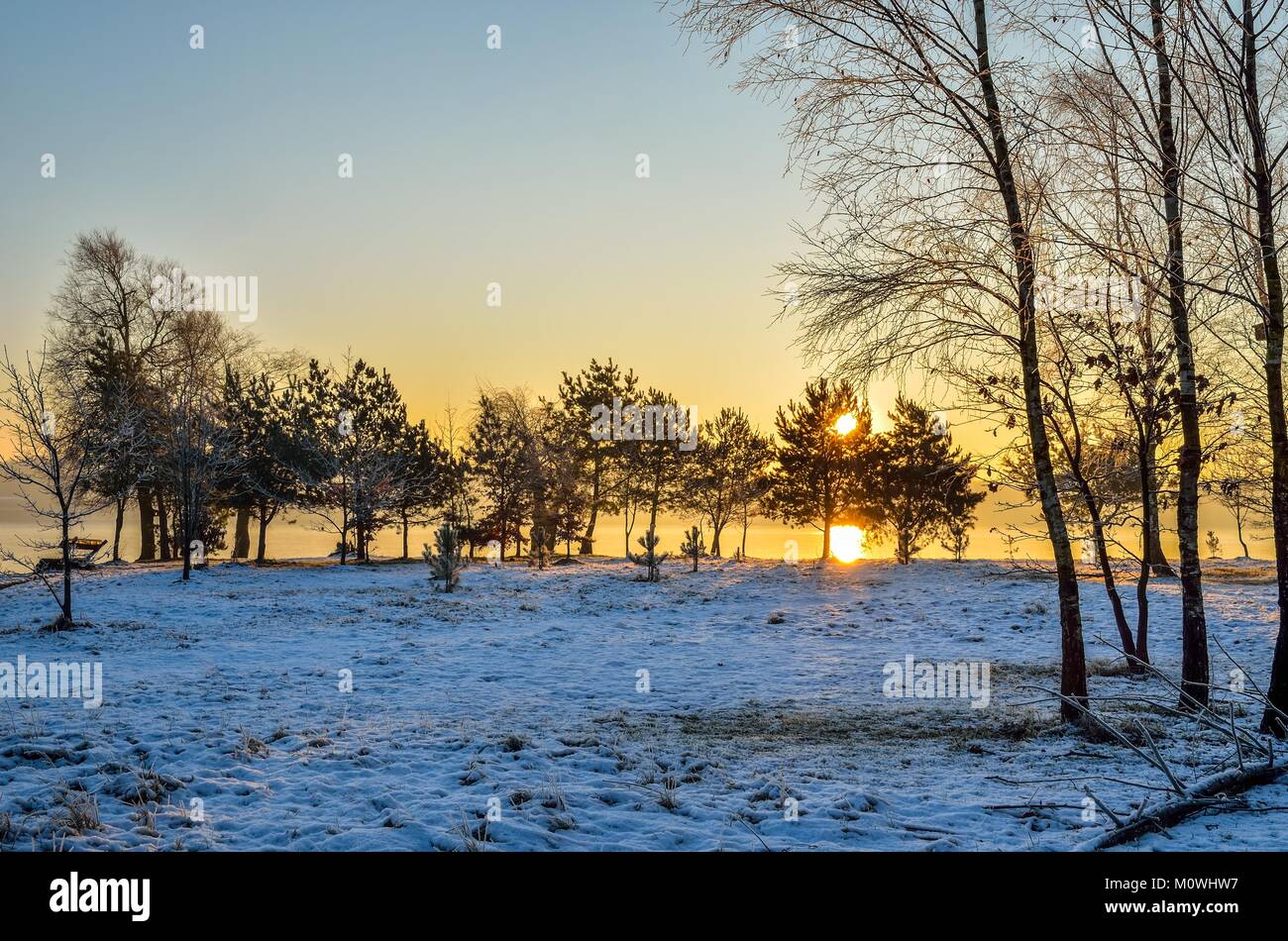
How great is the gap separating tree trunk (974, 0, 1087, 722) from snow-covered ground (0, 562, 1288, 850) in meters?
0.86

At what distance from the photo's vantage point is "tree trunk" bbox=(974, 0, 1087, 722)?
786cm

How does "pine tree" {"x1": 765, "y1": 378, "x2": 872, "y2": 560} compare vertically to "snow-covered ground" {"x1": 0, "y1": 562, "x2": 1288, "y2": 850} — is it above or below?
above

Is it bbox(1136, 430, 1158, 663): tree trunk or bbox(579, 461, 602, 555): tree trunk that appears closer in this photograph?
bbox(1136, 430, 1158, 663): tree trunk

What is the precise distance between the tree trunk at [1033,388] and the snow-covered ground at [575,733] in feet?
2.84

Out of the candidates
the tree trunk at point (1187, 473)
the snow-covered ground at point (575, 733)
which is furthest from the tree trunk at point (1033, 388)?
the tree trunk at point (1187, 473)

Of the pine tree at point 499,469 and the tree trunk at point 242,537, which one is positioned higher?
the pine tree at point 499,469

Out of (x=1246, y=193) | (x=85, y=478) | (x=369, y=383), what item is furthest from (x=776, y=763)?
(x=369, y=383)

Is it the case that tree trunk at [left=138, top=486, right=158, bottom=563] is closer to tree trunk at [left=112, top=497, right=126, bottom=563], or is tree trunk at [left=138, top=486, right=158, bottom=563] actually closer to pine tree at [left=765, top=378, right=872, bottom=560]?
tree trunk at [left=112, top=497, right=126, bottom=563]

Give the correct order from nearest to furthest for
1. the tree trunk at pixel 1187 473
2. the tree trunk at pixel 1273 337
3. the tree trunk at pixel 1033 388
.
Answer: the tree trunk at pixel 1273 337 → the tree trunk at pixel 1187 473 → the tree trunk at pixel 1033 388

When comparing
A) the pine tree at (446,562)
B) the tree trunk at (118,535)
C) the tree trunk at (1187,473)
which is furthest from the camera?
the tree trunk at (118,535)

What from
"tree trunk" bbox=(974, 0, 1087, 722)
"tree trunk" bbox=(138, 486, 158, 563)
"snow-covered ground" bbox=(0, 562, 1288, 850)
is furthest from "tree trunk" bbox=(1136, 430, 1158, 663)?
"tree trunk" bbox=(138, 486, 158, 563)

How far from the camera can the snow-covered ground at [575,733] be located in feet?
18.2

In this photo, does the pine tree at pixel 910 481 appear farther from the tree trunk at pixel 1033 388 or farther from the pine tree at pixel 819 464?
the tree trunk at pixel 1033 388
